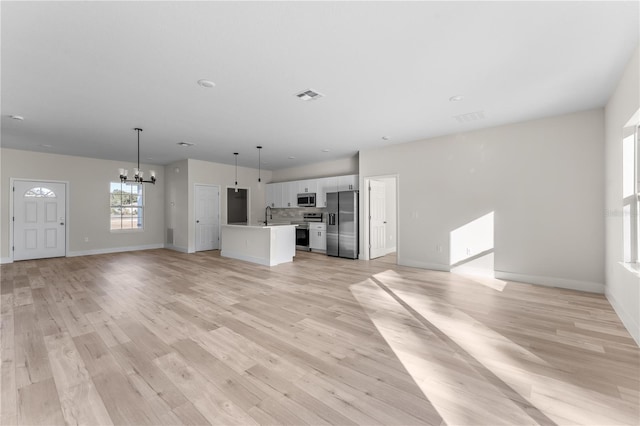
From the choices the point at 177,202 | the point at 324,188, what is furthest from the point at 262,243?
the point at 177,202

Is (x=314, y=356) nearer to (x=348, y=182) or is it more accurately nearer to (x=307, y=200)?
(x=348, y=182)

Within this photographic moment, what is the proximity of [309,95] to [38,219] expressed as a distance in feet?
26.0

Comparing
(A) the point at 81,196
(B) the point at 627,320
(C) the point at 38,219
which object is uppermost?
(A) the point at 81,196

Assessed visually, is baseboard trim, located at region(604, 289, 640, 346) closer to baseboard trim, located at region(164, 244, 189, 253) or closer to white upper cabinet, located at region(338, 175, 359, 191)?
white upper cabinet, located at region(338, 175, 359, 191)

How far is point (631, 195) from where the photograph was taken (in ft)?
9.92

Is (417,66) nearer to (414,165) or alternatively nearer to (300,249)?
(414,165)

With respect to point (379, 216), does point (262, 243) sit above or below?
below

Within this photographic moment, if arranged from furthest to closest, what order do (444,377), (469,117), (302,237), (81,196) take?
1. (302,237)
2. (81,196)
3. (469,117)
4. (444,377)

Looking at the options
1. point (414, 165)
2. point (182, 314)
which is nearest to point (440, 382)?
point (182, 314)

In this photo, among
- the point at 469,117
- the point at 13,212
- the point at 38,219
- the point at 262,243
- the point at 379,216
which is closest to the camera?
the point at 469,117

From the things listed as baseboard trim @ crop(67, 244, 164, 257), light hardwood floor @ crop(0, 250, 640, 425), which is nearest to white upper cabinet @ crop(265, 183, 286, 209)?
baseboard trim @ crop(67, 244, 164, 257)

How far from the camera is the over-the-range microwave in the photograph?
8.15m

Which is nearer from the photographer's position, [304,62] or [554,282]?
[304,62]

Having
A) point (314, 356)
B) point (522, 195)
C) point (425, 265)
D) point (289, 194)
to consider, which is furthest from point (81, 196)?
point (522, 195)
